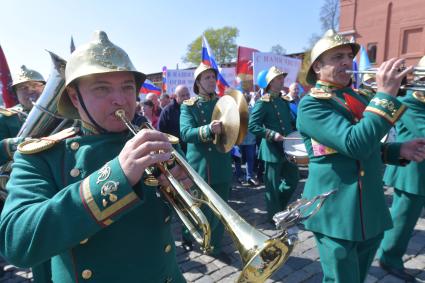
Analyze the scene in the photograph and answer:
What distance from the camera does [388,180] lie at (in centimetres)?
407

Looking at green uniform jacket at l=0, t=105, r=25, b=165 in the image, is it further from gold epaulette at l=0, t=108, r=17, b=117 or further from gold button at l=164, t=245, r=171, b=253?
gold button at l=164, t=245, r=171, b=253

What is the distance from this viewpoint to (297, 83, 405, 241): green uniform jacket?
2.47 m

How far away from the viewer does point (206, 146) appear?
4.49 metres

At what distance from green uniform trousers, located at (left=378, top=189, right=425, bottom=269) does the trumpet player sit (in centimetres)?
317

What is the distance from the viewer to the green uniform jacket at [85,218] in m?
1.22

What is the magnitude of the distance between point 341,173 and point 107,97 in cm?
195

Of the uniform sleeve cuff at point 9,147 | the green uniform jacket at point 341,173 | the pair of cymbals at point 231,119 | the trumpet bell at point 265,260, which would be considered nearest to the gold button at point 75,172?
the trumpet bell at point 265,260

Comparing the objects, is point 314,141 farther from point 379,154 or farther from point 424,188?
point 424,188

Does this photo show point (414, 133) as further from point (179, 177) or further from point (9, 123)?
point (9, 123)

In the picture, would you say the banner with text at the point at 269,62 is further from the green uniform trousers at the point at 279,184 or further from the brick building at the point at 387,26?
the brick building at the point at 387,26

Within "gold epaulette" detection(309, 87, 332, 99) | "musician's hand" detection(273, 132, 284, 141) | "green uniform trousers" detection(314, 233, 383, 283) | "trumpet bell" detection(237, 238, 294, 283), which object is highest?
"gold epaulette" detection(309, 87, 332, 99)

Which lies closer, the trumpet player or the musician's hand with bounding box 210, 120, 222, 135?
the trumpet player

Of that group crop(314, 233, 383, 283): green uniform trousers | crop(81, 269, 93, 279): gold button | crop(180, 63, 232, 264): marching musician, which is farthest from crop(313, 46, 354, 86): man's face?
crop(81, 269, 93, 279): gold button

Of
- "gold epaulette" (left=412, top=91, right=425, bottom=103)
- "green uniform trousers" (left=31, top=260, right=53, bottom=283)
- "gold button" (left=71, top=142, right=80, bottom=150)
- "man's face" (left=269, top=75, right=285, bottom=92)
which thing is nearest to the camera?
"gold button" (left=71, top=142, right=80, bottom=150)
